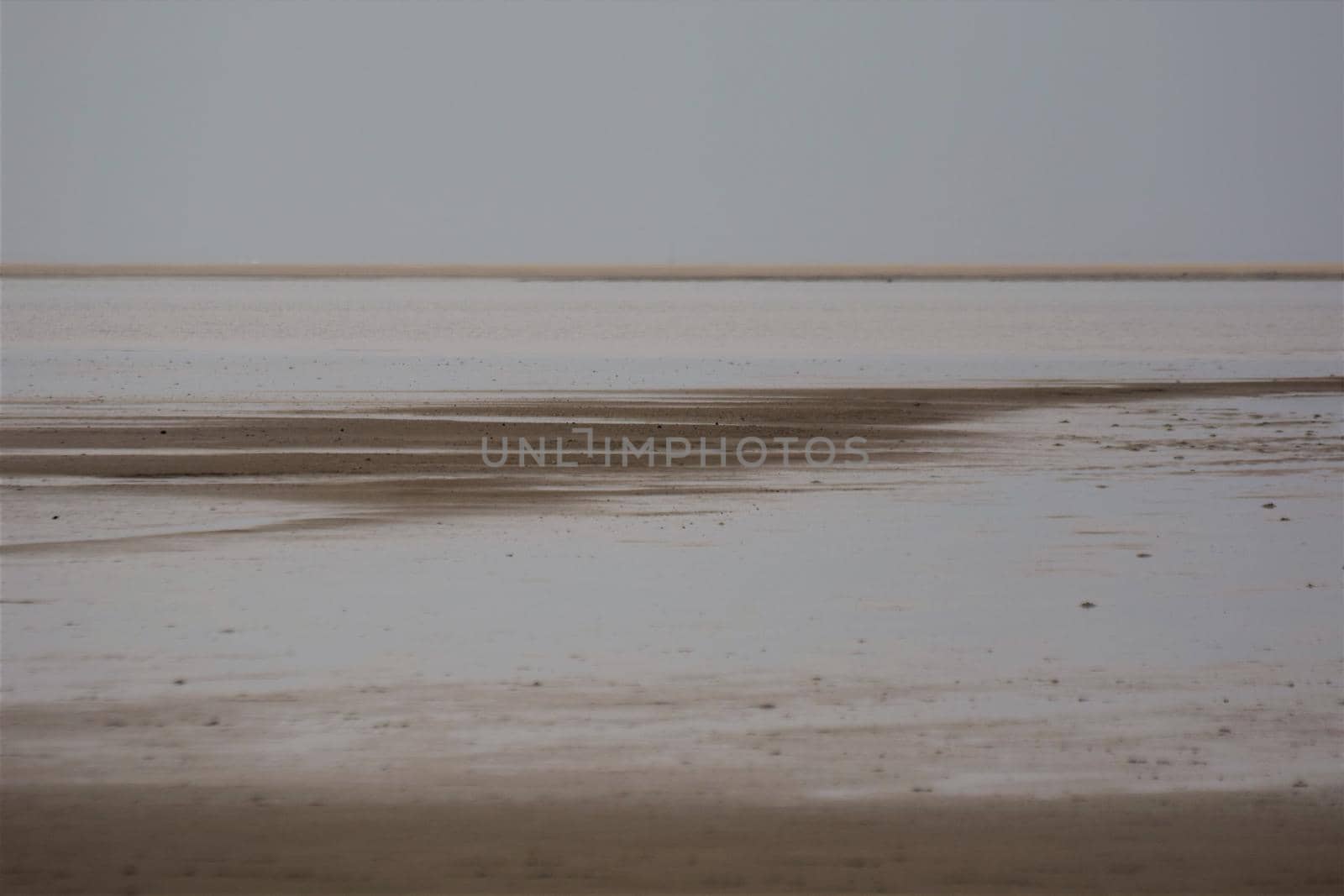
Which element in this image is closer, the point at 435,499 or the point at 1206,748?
the point at 1206,748

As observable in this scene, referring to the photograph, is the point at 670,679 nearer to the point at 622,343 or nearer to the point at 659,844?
the point at 659,844

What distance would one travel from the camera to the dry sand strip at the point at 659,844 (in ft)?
21.0

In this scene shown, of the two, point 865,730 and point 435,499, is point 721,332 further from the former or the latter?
point 865,730

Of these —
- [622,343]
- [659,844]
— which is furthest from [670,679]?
[622,343]

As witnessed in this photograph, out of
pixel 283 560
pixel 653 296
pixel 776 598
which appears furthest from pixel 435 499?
pixel 653 296

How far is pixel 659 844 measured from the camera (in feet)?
22.2

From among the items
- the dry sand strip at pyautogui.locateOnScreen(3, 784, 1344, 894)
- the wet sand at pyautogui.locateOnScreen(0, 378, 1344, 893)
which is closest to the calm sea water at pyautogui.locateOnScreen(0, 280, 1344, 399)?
the wet sand at pyautogui.locateOnScreen(0, 378, 1344, 893)

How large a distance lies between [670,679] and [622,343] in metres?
38.0

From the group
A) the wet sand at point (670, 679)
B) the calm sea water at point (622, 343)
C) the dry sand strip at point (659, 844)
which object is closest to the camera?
the dry sand strip at point (659, 844)

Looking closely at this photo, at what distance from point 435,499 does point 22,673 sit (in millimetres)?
7034

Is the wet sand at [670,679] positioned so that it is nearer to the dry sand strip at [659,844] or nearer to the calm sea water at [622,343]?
the dry sand strip at [659,844]

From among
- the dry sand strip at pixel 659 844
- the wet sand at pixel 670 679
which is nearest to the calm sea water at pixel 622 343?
the wet sand at pixel 670 679

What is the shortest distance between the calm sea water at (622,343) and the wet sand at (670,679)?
47.1 ft

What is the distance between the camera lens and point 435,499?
16328 mm
